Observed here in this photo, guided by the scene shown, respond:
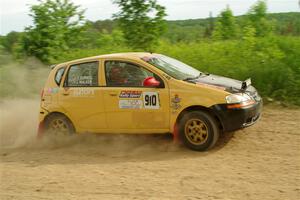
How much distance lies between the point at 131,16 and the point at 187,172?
7844 millimetres

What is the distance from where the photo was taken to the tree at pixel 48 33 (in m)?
16.6

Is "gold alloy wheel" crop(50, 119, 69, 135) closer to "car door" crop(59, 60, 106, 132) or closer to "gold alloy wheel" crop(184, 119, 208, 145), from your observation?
"car door" crop(59, 60, 106, 132)

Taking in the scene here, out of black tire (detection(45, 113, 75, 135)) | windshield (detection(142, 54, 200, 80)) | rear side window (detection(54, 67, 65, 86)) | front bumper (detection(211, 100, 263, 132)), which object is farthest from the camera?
rear side window (detection(54, 67, 65, 86))

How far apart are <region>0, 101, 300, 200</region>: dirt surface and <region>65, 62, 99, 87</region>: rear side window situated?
1125 mm

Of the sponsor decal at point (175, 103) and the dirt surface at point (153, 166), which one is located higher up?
the sponsor decal at point (175, 103)

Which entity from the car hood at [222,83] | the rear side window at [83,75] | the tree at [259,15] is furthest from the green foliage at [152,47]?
the tree at [259,15]

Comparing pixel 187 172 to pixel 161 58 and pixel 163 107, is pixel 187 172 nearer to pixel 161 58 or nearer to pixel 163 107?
Answer: pixel 163 107

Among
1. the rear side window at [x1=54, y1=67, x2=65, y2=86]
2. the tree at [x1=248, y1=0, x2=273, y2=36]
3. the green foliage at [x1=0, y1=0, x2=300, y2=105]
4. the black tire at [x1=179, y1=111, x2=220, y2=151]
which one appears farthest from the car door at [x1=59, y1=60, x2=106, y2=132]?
the tree at [x1=248, y1=0, x2=273, y2=36]

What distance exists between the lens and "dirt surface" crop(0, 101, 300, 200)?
5432 mm

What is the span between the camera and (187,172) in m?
6.13

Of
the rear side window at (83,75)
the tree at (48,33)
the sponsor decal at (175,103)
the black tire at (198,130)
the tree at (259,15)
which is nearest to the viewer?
the black tire at (198,130)

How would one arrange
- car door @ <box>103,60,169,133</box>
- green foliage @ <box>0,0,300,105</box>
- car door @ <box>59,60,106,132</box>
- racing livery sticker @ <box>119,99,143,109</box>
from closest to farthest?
car door @ <box>103,60,169,133</box> < racing livery sticker @ <box>119,99,143,109</box> < car door @ <box>59,60,106,132</box> < green foliage @ <box>0,0,300,105</box>

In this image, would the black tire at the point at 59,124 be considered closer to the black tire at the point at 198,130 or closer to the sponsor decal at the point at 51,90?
the sponsor decal at the point at 51,90

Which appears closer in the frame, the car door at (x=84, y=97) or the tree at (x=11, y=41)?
the car door at (x=84, y=97)
